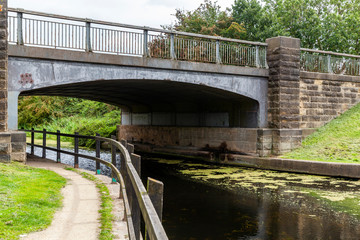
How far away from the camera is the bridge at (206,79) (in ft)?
36.4

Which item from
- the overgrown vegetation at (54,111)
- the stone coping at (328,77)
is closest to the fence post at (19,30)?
the stone coping at (328,77)

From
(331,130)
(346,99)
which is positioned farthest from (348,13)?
(331,130)

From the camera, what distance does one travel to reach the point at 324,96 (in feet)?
54.4

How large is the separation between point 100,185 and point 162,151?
13.6 metres

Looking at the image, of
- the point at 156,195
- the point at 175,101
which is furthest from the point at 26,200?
the point at 175,101

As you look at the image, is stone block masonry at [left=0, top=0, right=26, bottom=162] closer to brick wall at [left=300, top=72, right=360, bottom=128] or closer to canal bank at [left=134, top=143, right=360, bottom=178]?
canal bank at [left=134, top=143, right=360, bottom=178]

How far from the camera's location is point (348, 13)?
30484mm

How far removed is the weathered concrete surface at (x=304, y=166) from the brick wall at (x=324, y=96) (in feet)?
8.65

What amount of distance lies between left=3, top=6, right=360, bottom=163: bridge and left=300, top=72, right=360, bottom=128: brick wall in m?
0.04

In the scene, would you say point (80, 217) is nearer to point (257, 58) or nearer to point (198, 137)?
point (257, 58)

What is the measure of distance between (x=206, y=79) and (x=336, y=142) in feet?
17.9

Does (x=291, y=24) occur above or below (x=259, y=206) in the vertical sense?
above

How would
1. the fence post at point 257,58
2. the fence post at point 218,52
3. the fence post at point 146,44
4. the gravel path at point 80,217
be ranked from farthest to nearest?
the fence post at point 257,58 → the fence post at point 218,52 → the fence post at point 146,44 → the gravel path at point 80,217

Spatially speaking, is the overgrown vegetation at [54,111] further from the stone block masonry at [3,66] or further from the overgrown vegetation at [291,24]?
the stone block masonry at [3,66]
